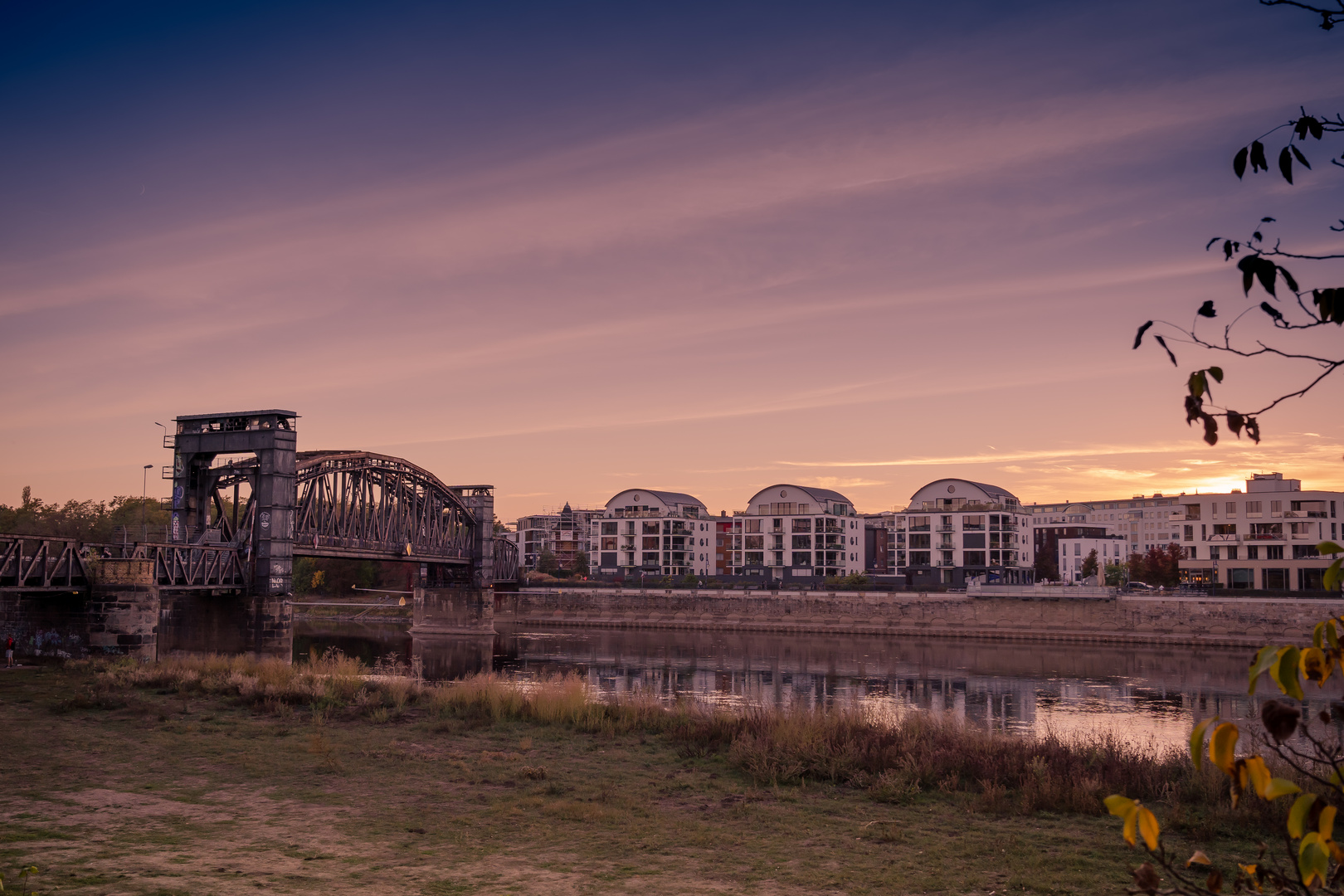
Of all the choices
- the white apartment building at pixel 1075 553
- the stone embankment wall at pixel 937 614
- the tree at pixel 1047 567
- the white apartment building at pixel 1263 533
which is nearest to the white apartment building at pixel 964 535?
the white apartment building at pixel 1263 533

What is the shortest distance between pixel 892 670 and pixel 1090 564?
364 ft

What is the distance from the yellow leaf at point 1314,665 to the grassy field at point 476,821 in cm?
847

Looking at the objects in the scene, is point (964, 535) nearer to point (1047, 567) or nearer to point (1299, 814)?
point (1047, 567)

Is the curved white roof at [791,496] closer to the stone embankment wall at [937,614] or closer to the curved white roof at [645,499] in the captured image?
the curved white roof at [645,499]

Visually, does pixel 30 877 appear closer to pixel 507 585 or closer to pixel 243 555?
pixel 243 555

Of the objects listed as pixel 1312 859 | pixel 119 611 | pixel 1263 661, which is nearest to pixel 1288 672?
pixel 1263 661

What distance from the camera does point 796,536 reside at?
129 metres

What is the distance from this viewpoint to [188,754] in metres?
17.8

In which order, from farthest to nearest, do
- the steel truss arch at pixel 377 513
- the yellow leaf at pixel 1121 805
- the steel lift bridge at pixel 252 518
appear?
1. the steel truss arch at pixel 377 513
2. the steel lift bridge at pixel 252 518
3. the yellow leaf at pixel 1121 805

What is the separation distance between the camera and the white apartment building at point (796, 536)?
12800 centimetres

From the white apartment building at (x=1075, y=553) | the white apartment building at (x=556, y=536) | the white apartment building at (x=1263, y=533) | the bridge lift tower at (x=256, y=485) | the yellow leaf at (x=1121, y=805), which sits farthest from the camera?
the white apartment building at (x=556, y=536)

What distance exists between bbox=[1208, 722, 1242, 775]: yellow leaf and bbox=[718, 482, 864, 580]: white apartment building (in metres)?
126

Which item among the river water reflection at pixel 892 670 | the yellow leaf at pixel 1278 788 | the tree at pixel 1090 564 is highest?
the yellow leaf at pixel 1278 788

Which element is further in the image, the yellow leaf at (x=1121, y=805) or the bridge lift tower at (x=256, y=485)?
the bridge lift tower at (x=256, y=485)
